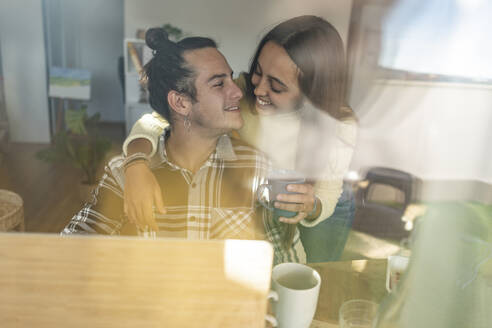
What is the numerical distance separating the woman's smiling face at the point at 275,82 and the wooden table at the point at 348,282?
31 cm

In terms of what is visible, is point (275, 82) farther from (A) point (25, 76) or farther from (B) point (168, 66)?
(A) point (25, 76)

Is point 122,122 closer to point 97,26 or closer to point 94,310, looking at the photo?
point 97,26

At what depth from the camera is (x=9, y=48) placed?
574 millimetres

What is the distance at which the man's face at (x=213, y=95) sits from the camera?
1.82 feet

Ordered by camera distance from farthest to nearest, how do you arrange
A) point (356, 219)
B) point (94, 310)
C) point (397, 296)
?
point (356, 219), point (397, 296), point (94, 310)

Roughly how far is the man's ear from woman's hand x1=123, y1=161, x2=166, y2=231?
0.32ft

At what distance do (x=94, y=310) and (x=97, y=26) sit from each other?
40cm

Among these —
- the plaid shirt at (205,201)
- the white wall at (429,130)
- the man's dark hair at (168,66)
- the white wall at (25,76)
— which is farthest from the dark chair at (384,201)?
the white wall at (25,76)

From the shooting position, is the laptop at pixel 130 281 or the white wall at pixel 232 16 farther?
the white wall at pixel 232 16

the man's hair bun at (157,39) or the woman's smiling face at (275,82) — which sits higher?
the man's hair bun at (157,39)

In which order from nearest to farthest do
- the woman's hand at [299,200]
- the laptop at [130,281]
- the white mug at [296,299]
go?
the laptop at [130,281], the white mug at [296,299], the woman's hand at [299,200]

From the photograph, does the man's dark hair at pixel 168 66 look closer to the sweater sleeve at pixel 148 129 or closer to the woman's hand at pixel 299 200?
the sweater sleeve at pixel 148 129

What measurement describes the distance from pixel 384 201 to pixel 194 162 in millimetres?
344

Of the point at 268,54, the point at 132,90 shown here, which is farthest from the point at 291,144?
the point at 132,90
